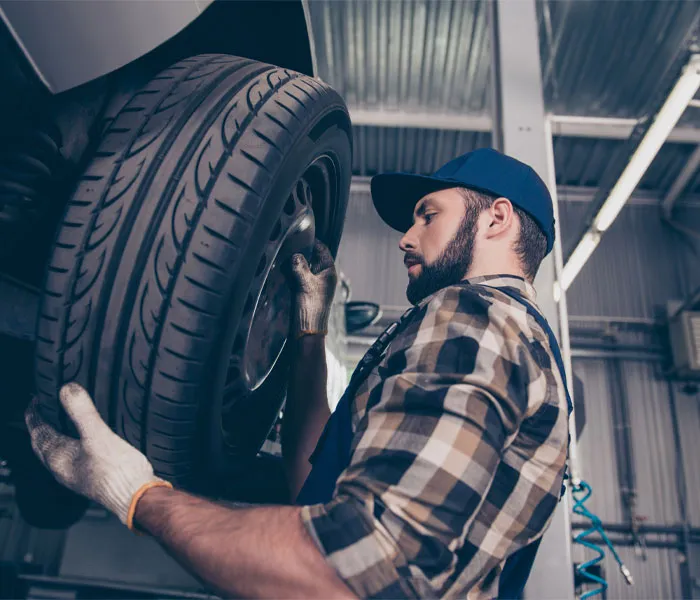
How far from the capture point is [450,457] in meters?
0.64

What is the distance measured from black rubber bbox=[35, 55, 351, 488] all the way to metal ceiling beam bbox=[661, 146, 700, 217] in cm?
611

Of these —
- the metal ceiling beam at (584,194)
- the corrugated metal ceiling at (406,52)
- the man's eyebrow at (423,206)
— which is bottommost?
the man's eyebrow at (423,206)

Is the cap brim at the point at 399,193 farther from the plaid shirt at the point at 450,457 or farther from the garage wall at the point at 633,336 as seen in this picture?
the garage wall at the point at 633,336

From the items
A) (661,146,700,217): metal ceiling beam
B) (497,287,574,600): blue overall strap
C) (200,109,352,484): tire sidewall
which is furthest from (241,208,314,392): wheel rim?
(661,146,700,217): metal ceiling beam

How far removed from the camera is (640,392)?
599 cm

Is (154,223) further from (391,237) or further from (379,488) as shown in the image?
(391,237)

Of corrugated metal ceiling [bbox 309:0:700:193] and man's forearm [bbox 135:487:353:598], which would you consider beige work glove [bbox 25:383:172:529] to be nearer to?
man's forearm [bbox 135:487:353:598]

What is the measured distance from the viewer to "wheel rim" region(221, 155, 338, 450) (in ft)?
3.23

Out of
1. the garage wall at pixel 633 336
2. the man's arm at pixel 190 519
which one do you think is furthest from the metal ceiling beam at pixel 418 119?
the man's arm at pixel 190 519

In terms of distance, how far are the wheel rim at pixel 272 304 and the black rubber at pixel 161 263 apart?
0.12m

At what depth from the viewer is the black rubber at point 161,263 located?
798 mm

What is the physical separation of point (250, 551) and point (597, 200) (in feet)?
11.4

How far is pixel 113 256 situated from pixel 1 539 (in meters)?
5.28

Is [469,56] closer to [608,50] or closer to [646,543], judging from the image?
[608,50]
